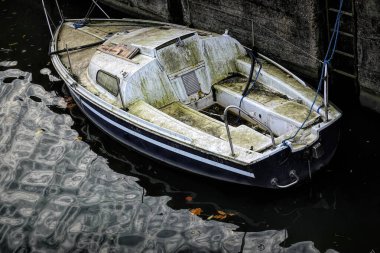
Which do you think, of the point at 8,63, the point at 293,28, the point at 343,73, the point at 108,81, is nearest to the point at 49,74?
the point at 8,63

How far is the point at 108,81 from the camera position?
1291 centimetres

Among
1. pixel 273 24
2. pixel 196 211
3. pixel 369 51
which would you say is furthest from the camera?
pixel 273 24

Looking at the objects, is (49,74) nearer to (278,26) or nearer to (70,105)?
(70,105)

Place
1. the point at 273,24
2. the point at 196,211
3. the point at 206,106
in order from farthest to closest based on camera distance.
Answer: the point at 273,24 → the point at 206,106 → the point at 196,211

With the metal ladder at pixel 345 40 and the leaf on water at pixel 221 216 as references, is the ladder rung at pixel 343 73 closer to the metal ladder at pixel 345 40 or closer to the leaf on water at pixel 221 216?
the metal ladder at pixel 345 40

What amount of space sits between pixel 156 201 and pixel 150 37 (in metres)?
4.41

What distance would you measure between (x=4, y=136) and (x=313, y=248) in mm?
8488

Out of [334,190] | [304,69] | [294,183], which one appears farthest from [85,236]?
[304,69]

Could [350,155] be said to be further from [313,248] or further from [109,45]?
[109,45]

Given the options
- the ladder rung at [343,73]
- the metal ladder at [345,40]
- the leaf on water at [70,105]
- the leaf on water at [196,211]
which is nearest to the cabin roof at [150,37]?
the leaf on water at [70,105]

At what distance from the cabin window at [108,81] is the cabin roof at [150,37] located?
3.38ft

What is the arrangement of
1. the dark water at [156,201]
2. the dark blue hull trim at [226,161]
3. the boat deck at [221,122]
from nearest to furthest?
the dark water at [156,201]
the dark blue hull trim at [226,161]
the boat deck at [221,122]

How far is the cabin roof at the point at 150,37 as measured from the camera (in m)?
12.9

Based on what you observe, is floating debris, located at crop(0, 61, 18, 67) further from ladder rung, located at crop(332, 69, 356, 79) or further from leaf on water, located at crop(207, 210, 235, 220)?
ladder rung, located at crop(332, 69, 356, 79)
